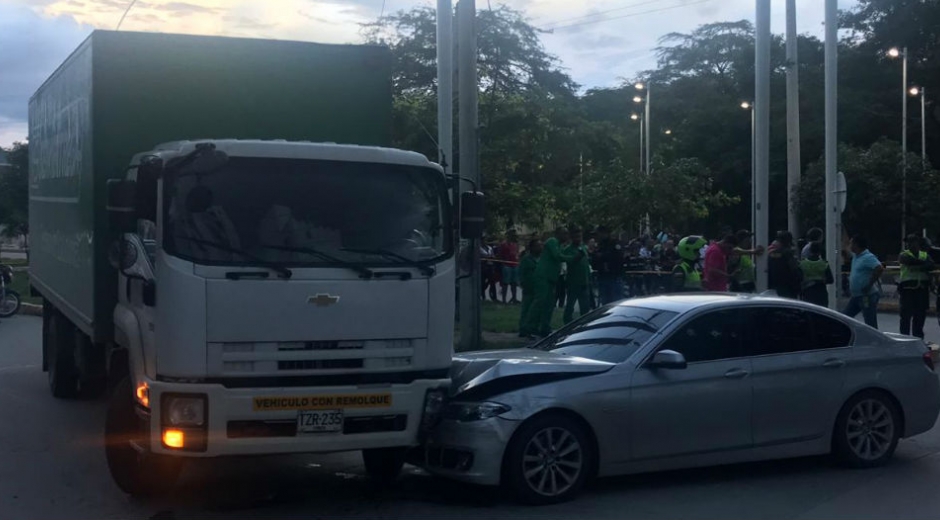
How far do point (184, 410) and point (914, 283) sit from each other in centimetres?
1189

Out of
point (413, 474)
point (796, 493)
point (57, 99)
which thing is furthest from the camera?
point (57, 99)

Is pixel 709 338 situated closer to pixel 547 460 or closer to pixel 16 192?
pixel 547 460

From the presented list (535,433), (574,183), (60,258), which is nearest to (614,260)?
(60,258)

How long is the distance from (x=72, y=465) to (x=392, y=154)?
413 centimetres

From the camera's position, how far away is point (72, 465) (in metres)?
9.60

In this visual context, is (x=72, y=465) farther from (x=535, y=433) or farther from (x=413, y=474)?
(x=535, y=433)

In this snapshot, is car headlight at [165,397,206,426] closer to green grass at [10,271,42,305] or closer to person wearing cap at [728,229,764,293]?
person wearing cap at [728,229,764,293]

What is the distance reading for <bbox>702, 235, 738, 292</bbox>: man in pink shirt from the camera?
48.6ft

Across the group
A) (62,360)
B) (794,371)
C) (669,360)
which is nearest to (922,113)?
(62,360)

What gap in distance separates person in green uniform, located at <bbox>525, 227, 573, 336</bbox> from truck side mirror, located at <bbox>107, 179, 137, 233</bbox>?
1030cm

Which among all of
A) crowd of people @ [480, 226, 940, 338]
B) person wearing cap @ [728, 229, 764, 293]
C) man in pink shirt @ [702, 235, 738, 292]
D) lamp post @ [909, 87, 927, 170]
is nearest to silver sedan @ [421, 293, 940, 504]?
crowd of people @ [480, 226, 940, 338]

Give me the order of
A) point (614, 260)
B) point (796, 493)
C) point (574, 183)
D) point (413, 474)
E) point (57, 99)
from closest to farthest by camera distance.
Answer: point (796, 493)
point (413, 474)
point (57, 99)
point (614, 260)
point (574, 183)

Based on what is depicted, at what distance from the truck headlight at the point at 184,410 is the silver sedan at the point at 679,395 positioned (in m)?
1.73

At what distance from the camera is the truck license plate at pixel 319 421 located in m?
7.30
